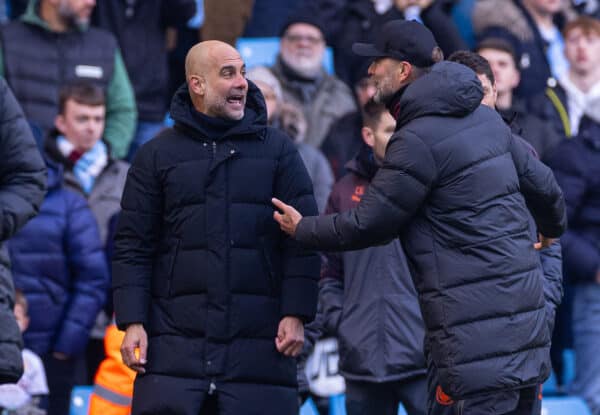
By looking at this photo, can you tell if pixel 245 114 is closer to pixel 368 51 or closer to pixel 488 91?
pixel 368 51

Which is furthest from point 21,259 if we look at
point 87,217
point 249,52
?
point 249,52

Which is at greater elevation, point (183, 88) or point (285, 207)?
point (183, 88)

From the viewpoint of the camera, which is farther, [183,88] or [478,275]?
[183,88]

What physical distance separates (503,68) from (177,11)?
2.57m

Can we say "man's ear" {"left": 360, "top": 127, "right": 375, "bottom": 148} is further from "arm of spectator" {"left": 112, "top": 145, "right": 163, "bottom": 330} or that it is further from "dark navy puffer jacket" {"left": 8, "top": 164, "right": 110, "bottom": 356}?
"dark navy puffer jacket" {"left": 8, "top": 164, "right": 110, "bottom": 356}

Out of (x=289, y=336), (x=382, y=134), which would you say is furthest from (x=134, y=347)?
(x=382, y=134)

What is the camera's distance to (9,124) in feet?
20.1

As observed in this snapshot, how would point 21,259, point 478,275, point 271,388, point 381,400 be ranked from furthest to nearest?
point 21,259 → point 381,400 → point 271,388 → point 478,275

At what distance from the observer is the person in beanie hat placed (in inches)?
408

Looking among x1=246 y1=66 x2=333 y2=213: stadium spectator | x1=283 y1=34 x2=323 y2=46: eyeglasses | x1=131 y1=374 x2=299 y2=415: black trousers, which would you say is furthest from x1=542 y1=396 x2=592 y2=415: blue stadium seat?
x1=283 y1=34 x2=323 y2=46: eyeglasses

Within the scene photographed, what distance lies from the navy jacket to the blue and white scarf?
2999 millimetres

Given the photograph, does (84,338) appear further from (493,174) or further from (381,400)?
(493,174)

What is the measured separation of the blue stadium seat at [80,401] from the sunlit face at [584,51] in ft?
15.8

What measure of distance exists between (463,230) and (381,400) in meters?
1.91
